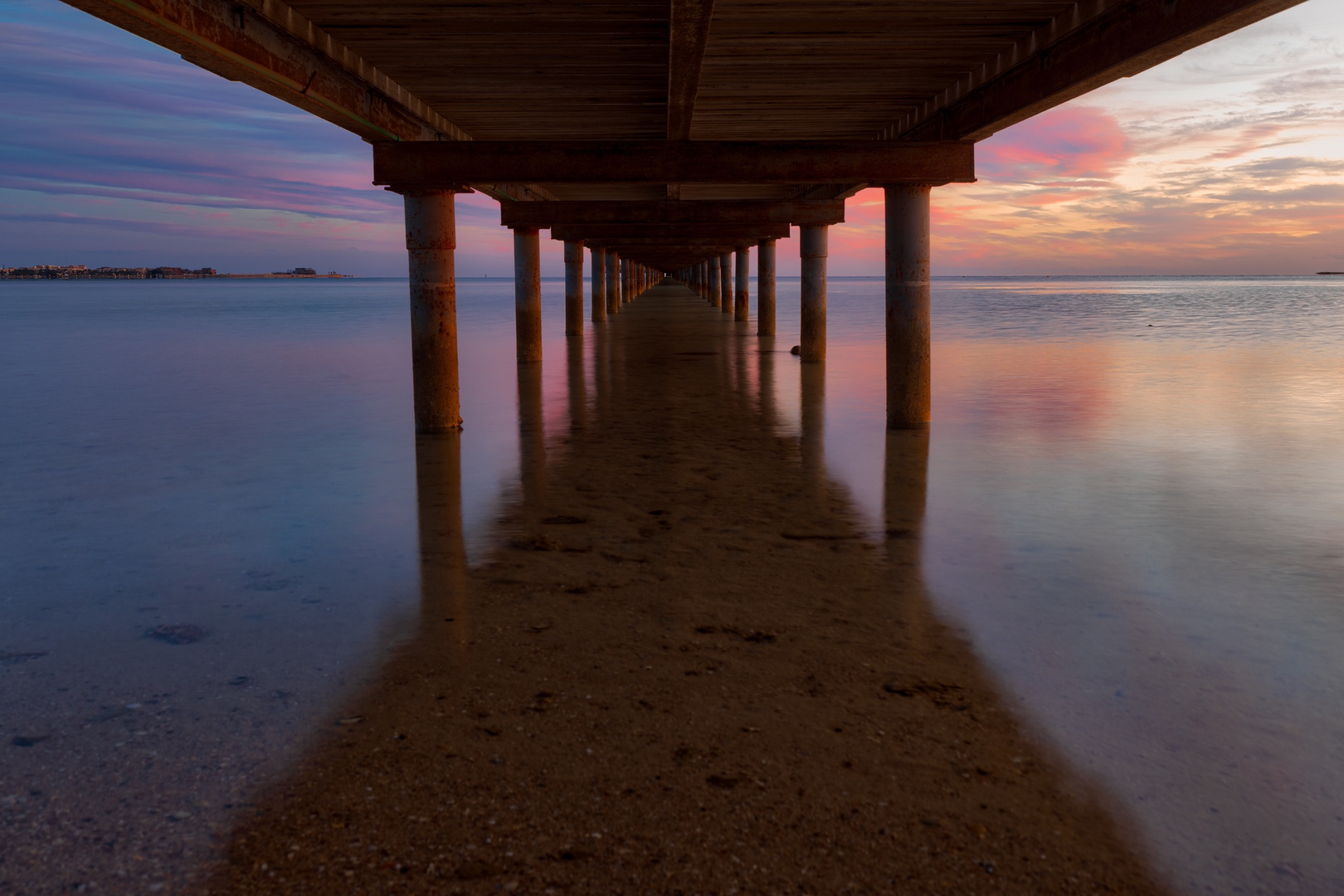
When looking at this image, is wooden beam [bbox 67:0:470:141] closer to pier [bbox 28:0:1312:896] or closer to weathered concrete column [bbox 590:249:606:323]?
pier [bbox 28:0:1312:896]

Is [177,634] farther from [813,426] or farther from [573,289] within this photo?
[573,289]

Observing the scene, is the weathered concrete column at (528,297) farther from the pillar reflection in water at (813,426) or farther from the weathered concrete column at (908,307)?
the weathered concrete column at (908,307)

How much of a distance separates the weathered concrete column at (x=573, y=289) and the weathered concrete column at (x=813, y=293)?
7344 mm

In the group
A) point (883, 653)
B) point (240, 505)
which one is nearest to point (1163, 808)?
point (883, 653)

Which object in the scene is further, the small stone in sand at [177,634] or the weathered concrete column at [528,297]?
Answer: the weathered concrete column at [528,297]

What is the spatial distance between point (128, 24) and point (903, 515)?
595cm

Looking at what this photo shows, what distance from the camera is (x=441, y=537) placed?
22.3 feet

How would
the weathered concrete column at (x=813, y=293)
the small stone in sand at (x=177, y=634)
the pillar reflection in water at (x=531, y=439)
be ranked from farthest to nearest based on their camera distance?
the weathered concrete column at (x=813, y=293) < the pillar reflection in water at (x=531, y=439) < the small stone in sand at (x=177, y=634)

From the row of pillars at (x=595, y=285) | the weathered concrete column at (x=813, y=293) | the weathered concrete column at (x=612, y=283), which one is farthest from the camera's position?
the weathered concrete column at (x=612, y=283)

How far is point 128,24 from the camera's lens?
582cm

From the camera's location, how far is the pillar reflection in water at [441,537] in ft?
17.0

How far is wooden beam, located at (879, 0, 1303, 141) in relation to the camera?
622 cm

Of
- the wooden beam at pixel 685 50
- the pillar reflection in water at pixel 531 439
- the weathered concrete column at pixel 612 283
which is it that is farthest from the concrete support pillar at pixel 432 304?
the weathered concrete column at pixel 612 283

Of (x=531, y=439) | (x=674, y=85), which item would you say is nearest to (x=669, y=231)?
(x=531, y=439)
